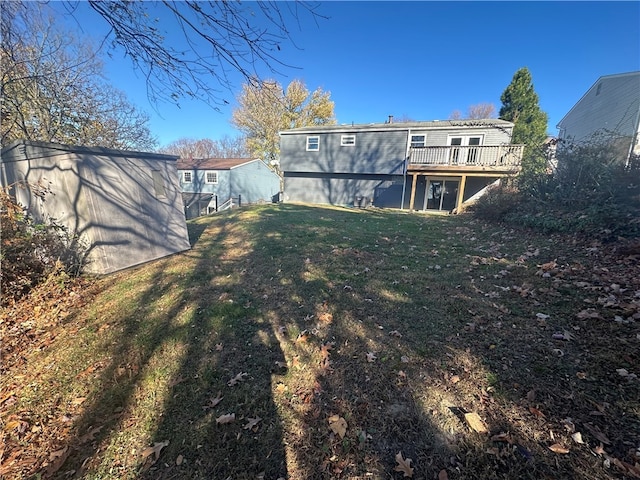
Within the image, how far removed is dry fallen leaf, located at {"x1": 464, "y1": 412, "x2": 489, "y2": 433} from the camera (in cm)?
230

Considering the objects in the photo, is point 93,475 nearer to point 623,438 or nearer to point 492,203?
point 623,438

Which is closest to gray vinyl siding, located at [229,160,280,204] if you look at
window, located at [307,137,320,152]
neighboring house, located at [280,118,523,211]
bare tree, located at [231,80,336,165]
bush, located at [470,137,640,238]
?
bare tree, located at [231,80,336,165]

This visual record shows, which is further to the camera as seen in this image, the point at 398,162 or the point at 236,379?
the point at 398,162

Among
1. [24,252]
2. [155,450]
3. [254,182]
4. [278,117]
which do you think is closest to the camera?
[155,450]

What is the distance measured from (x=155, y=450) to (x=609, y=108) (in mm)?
21937

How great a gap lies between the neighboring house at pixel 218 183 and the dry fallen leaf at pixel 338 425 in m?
24.9

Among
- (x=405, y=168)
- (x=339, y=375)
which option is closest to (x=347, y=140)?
(x=405, y=168)

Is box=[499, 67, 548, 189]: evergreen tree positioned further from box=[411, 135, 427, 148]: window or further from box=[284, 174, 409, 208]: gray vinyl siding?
box=[284, 174, 409, 208]: gray vinyl siding

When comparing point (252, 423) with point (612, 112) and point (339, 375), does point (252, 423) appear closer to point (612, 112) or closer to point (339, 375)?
point (339, 375)

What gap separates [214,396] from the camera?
297cm

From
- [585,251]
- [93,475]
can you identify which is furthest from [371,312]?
[585,251]

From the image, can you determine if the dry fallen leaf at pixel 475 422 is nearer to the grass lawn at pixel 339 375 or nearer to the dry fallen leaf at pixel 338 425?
the grass lawn at pixel 339 375

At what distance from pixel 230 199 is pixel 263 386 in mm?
24660

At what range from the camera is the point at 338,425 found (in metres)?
2.52
